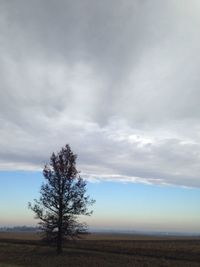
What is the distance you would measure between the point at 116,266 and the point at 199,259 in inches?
316

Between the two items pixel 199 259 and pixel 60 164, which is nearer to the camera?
pixel 199 259

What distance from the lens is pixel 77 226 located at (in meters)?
43.8

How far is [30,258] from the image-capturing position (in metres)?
41.7

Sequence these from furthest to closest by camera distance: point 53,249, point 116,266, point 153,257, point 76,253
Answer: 1. point 53,249
2. point 76,253
3. point 153,257
4. point 116,266

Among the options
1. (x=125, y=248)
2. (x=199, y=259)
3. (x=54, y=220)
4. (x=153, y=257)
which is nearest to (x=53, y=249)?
(x=54, y=220)

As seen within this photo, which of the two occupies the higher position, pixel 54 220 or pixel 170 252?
pixel 54 220

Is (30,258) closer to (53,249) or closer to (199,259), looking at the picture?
(53,249)

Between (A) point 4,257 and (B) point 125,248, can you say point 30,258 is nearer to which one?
(A) point 4,257

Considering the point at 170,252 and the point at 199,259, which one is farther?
the point at 170,252

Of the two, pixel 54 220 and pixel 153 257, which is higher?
pixel 54 220

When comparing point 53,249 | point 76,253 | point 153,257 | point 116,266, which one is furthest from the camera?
point 53,249

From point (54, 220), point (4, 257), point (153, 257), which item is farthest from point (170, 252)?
point (4, 257)

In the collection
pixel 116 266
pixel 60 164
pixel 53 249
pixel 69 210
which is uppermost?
pixel 60 164

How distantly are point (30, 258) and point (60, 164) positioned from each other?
10203 mm
